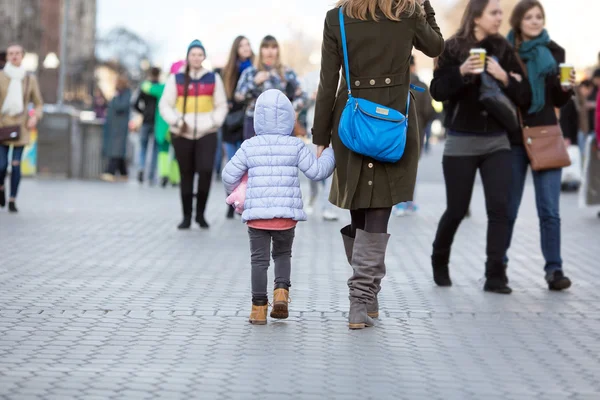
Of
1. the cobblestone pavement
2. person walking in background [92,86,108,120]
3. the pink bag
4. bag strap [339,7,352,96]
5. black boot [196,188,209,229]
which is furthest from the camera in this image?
person walking in background [92,86,108,120]

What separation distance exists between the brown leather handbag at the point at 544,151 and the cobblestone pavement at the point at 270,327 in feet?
2.77

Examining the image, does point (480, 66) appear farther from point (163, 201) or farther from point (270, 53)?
point (163, 201)

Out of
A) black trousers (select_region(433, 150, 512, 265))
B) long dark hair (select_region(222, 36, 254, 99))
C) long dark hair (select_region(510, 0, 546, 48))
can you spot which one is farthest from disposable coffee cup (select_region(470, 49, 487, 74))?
long dark hair (select_region(222, 36, 254, 99))

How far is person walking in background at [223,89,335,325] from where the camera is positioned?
7484 millimetres

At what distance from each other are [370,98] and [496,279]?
7.68 ft

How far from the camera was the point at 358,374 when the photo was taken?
19.9ft

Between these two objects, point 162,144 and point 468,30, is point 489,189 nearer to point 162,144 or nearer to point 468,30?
point 468,30

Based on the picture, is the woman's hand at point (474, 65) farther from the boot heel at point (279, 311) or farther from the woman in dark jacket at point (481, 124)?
the boot heel at point (279, 311)

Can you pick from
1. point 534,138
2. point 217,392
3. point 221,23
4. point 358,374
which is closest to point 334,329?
point 358,374

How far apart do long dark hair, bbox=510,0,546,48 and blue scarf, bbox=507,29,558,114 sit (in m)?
0.13

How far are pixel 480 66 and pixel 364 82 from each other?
5.04 ft

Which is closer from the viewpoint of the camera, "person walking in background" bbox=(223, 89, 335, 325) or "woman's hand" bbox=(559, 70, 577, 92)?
"person walking in background" bbox=(223, 89, 335, 325)

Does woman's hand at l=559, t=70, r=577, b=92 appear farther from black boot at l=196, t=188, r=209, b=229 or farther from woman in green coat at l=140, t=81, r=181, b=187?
woman in green coat at l=140, t=81, r=181, b=187

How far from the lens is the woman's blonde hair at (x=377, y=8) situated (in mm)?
7168
